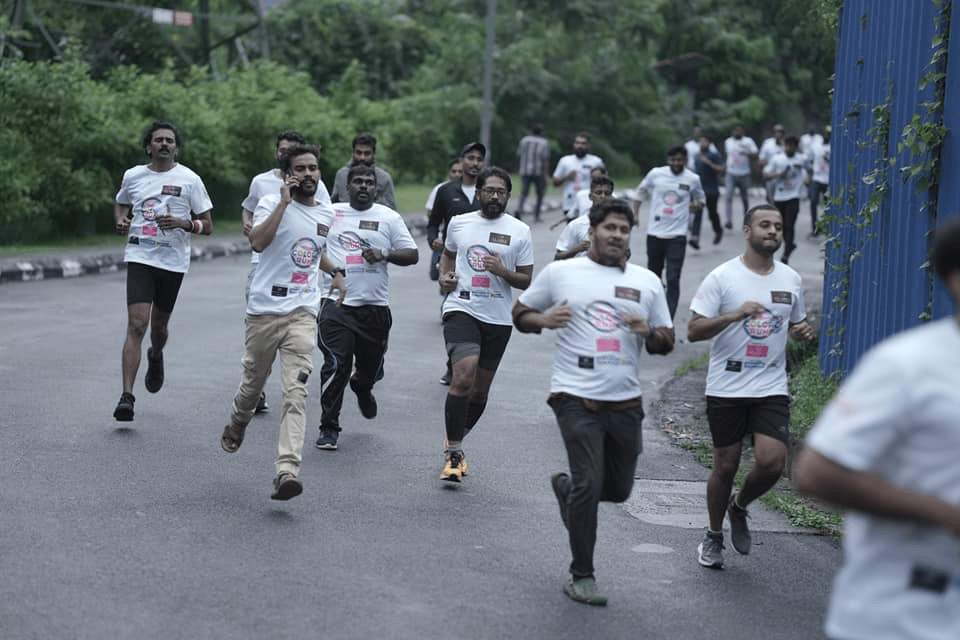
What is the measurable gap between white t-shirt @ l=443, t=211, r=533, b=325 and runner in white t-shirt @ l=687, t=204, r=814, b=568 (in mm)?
2087

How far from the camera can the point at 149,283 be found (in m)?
10.7

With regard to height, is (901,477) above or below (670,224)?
above

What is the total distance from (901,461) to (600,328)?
3294mm

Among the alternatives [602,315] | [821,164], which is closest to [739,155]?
[821,164]

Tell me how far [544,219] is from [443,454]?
21.8 meters

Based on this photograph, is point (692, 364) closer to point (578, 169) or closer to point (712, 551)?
point (578, 169)

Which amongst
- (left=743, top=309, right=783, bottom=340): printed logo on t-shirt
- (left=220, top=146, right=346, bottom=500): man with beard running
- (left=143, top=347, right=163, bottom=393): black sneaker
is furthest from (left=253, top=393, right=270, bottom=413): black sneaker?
(left=743, top=309, right=783, bottom=340): printed logo on t-shirt

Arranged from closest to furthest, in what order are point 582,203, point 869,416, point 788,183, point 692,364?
1. point 869,416
2. point 692,364
3. point 582,203
4. point 788,183

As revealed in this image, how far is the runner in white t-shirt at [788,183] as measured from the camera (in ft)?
75.2

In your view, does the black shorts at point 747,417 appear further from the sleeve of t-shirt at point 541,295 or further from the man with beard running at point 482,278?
the man with beard running at point 482,278

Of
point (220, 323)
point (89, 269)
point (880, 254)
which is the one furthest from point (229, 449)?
point (89, 269)

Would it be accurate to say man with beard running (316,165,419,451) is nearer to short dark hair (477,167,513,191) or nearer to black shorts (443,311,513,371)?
black shorts (443,311,513,371)

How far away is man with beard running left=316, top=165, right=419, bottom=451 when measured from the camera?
9953 mm

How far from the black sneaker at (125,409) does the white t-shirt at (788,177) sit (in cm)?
1434
